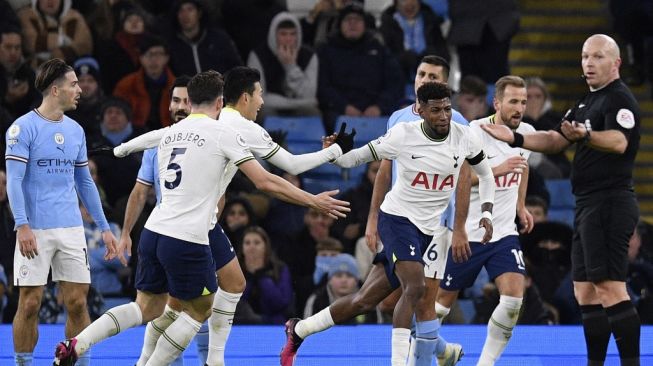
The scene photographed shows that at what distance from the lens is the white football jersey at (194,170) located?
8766 millimetres

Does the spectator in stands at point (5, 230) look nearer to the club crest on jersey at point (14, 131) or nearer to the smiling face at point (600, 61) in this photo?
the club crest on jersey at point (14, 131)

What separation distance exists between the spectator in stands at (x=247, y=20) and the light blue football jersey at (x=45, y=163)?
21.0 feet

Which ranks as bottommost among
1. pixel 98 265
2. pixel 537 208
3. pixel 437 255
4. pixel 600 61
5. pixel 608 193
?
pixel 98 265

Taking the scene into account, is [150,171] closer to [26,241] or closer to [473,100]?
[26,241]

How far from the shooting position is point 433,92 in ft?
30.8

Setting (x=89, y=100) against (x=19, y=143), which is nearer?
(x=19, y=143)

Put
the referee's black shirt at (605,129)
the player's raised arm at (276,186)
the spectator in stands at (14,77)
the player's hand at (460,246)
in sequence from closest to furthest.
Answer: the player's raised arm at (276,186) < the referee's black shirt at (605,129) < the player's hand at (460,246) < the spectator in stands at (14,77)

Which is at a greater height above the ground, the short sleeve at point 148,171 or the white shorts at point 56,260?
the short sleeve at point 148,171

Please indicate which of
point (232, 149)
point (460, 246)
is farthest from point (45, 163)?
point (460, 246)

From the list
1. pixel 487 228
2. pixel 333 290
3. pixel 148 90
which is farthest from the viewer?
pixel 148 90

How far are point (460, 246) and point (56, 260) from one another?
2.72 metres

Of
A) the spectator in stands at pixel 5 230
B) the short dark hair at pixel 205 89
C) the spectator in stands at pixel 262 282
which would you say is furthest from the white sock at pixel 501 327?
the spectator in stands at pixel 5 230

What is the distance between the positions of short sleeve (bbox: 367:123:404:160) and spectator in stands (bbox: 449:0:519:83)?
22.0 ft

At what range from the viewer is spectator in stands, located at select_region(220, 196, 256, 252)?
13.4m
